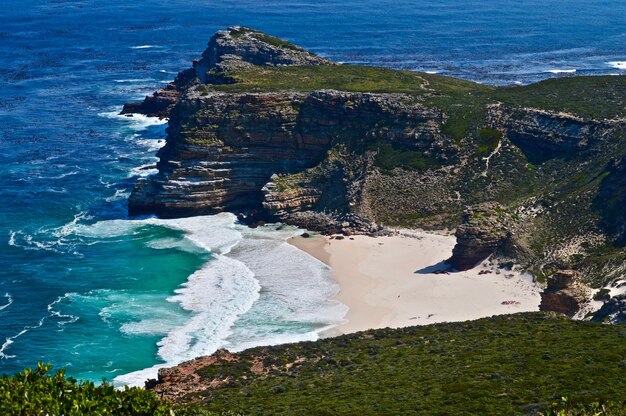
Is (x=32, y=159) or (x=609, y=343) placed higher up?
(x=609, y=343)

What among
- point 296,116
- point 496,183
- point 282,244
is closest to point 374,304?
point 282,244

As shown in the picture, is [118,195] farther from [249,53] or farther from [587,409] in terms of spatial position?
[587,409]

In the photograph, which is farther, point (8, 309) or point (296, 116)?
point (296, 116)

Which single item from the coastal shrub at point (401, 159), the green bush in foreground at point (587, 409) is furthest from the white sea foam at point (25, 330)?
the green bush in foreground at point (587, 409)

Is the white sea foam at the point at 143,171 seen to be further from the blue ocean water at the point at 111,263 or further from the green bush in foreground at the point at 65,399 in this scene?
the green bush in foreground at the point at 65,399

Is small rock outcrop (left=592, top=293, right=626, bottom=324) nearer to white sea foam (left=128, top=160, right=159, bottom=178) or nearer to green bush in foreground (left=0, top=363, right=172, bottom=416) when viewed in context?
green bush in foreground (left=0, top=363, right=172, bottom=416)

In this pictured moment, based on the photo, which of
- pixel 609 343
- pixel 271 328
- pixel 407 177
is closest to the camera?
pixel 609 343

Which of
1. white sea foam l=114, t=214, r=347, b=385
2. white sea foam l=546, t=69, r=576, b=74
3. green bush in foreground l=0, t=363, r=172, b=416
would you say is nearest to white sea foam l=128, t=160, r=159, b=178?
white sea foam l=114, t=214, r=347, b=385

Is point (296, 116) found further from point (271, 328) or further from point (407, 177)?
point (271, 328)
